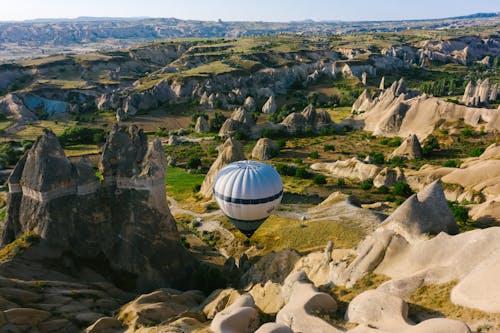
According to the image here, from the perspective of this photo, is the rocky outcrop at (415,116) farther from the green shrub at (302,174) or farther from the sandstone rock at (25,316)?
the sandstone rock at (25,316)

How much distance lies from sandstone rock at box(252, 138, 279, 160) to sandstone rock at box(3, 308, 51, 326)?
1965 inches

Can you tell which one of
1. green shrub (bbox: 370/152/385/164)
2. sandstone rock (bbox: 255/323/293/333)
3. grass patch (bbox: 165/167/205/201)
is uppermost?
sandstone rock (bbox: 255/323/293/333)

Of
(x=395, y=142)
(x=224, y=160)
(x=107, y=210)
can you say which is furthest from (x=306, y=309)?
(x=395, y=142)

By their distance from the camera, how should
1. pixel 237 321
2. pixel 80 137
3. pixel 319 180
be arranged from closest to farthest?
pixel 237 321 → pixel 319 180 → pixel 80 137

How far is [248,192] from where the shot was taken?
32188 mm

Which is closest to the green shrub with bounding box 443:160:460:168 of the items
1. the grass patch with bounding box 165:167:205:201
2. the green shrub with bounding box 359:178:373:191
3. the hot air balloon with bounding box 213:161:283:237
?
the green shrub with bounding box 359:178:373:191

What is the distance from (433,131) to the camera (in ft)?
234

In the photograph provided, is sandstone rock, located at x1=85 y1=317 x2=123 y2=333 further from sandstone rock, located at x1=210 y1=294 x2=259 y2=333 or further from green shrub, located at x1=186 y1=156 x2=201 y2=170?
green shrub, located at x1=186 y1=156 x2=201 y2=170

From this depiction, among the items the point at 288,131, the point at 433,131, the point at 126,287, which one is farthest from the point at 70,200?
the point at 433,131

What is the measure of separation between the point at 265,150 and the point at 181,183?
17367 millimetres

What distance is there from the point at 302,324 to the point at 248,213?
17692 mm

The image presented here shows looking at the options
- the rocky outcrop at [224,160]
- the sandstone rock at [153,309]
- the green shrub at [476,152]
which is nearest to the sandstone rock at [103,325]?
the sandstone rock at [153,309]

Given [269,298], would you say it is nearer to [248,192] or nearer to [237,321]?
[237,321]

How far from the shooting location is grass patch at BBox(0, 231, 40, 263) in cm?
2545
